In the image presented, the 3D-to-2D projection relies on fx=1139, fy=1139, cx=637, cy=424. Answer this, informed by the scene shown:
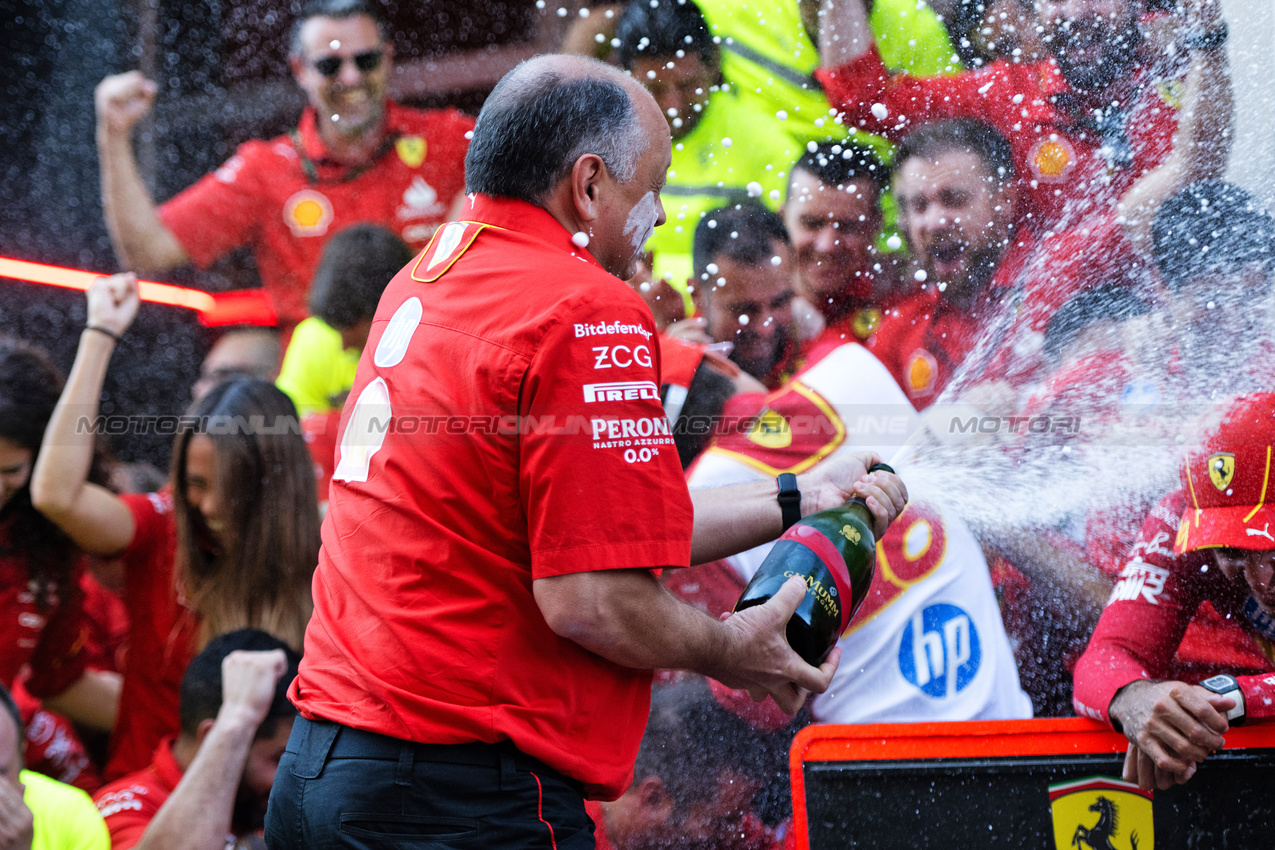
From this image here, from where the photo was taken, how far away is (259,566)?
3.08 metres

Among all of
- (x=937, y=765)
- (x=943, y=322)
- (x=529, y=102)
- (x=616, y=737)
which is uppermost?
(x=529, y=102)

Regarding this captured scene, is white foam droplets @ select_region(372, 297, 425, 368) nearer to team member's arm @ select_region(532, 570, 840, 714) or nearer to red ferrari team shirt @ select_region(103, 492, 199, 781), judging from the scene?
team member's arm @ select_region(532, 570, 840, 714)

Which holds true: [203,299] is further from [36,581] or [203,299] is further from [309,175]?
[36,581]

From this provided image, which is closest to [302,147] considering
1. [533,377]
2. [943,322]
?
[943,322]

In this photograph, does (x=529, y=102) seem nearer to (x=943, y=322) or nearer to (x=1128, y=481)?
(x=943, y=322)

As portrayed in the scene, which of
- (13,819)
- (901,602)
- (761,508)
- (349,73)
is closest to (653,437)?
(761,508)

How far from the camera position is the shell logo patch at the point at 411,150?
350 centimetres

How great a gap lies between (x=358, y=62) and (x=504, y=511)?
98.3 inches

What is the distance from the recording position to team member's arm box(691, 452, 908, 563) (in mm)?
1852

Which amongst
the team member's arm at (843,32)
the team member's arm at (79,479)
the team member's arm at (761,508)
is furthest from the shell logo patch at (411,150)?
the team member's arm at (761,508)

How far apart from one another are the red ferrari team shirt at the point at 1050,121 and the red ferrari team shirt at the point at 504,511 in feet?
4.55

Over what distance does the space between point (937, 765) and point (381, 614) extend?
1232 millimetres

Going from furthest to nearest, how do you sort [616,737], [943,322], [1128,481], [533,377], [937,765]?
[943,322]
[1128,481]
[937,765]
[616,737]
[533,377]

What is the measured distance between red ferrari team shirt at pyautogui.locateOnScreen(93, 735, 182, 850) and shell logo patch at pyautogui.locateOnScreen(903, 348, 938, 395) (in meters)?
1.99
